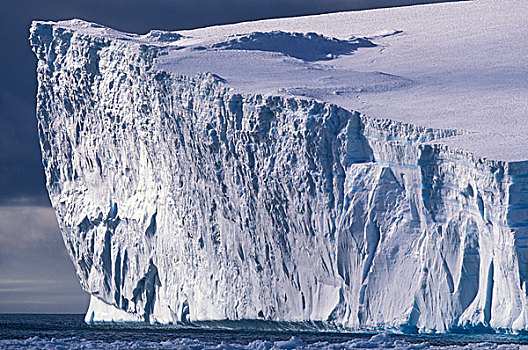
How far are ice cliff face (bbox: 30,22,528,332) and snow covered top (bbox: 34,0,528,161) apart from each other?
0.54 m

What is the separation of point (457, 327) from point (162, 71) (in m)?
8.16

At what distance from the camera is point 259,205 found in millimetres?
19828

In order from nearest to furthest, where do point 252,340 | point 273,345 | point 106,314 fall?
1. point 273,345
2. point 252,340
3. point 106,314

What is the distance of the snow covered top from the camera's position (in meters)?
18.6

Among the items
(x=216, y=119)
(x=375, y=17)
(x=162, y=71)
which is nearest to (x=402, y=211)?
(x=216, y=119)

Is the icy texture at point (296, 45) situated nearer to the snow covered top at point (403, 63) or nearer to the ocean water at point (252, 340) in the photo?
the snow covered top at point (403, 63)

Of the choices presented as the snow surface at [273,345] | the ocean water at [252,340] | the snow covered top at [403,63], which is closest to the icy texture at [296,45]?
the snow covered top at [403,63]

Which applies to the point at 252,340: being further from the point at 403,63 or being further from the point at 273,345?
the point at 403,63

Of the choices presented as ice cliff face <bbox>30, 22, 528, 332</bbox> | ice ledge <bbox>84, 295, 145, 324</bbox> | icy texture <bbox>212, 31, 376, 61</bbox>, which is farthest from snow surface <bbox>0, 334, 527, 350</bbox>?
icy texture <bbox>212, 31, 376, 61</bbox>

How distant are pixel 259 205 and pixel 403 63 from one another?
17.9 ft

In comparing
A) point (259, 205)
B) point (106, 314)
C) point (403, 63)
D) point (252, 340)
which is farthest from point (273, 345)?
point (106, 314)

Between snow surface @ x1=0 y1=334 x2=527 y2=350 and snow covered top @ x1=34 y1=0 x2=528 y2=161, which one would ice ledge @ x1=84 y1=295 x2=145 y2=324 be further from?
→ snow surface @ x1=0 y1=334 x2=527 y2=350

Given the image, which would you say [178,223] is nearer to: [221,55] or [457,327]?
[221,55]

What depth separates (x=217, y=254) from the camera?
68.3ft
